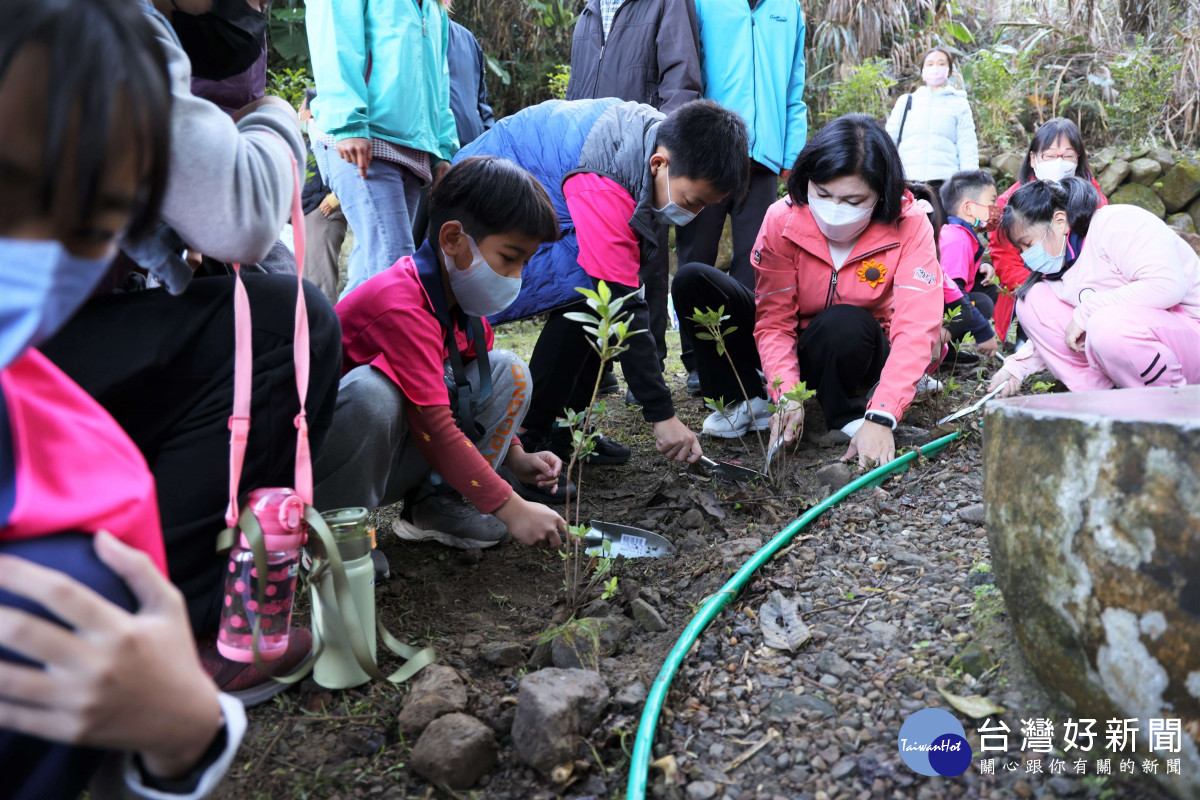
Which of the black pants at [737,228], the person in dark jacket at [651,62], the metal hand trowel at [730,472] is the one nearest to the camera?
the metal hand trowel at [730,472]

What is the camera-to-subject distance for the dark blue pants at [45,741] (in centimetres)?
73

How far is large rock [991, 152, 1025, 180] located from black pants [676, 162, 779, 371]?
19.2ft

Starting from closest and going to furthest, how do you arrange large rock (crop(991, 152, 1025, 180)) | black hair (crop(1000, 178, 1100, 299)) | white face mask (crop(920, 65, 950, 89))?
black hair (crop(1000, 178, 1100, 299)) → white face mask (crop(920, 65, 950, 89)) → large rock (crop(991, 152, 1025, 180))

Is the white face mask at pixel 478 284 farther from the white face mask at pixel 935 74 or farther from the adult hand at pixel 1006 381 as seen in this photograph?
the white face mask at pixel 935 74

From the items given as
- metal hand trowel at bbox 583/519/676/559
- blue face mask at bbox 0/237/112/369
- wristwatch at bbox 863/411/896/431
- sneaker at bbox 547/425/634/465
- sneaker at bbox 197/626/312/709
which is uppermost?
blue face mask at bbox 0/237/112/369

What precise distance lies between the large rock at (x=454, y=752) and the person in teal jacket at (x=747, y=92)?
2788 mm

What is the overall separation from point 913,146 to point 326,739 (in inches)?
249

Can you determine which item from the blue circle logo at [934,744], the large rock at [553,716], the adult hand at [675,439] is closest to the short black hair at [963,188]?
the adult hand at [675,439]

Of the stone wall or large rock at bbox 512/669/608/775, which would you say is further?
the stone wall

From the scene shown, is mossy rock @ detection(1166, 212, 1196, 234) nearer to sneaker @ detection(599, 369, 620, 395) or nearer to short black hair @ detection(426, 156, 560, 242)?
sneaker @ detection(599, 369, 620, 395)

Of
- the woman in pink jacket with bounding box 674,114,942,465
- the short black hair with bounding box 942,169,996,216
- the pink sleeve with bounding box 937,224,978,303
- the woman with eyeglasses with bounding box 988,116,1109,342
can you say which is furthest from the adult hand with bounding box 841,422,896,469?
the short black hair with bounding box 942,169,996,216

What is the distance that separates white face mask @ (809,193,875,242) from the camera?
9.64ft

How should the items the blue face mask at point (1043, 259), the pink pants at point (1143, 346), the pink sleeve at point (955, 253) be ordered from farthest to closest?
the pink sleeve at point (955, 253) → the blue face mask at point (1043, 259) → the pink pants at point (1143, 346)

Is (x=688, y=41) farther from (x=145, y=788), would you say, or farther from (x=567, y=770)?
(x=145, y=788)
